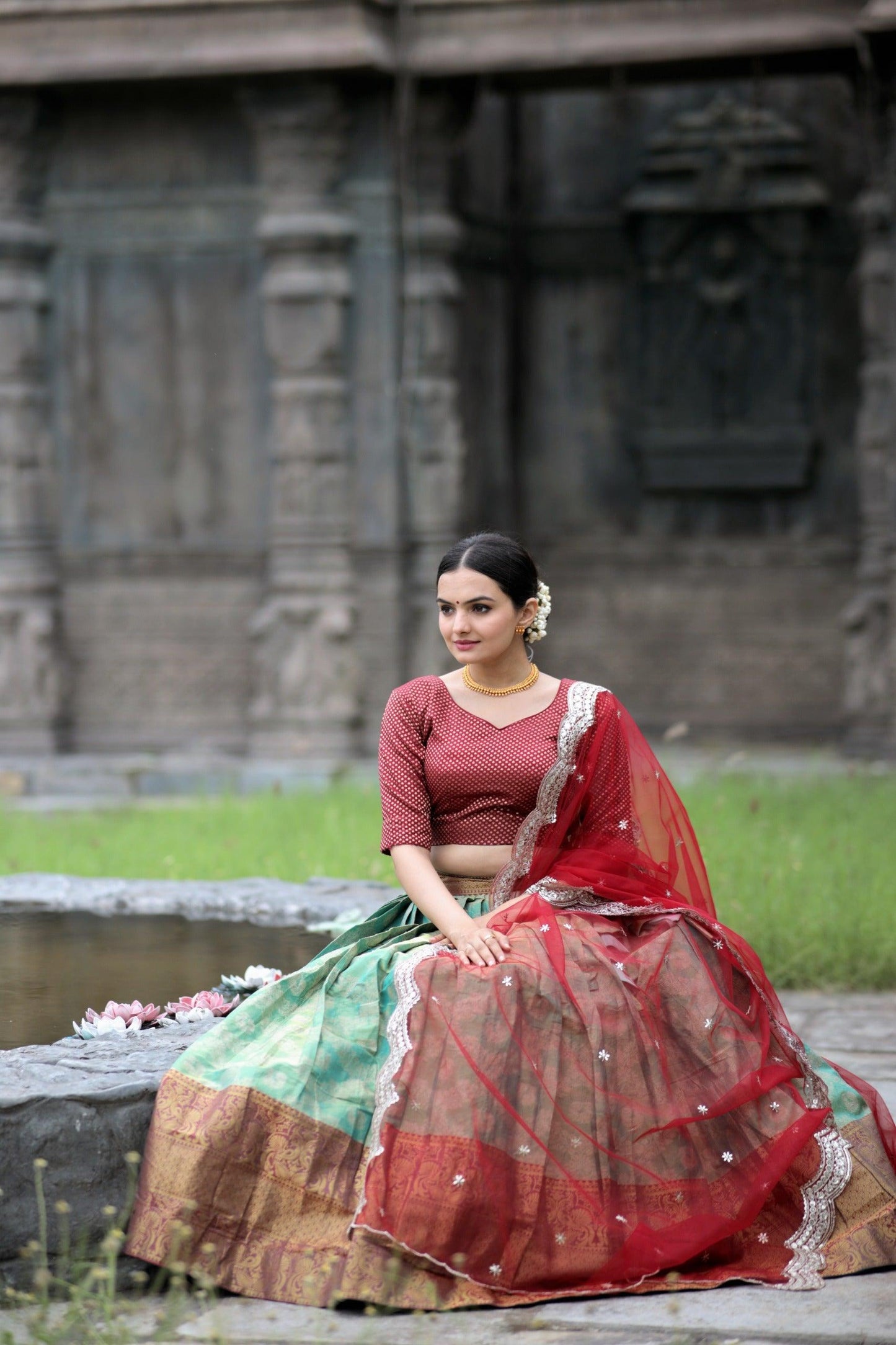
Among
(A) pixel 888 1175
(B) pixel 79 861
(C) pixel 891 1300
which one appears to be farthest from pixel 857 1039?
(B) pixel 79 861

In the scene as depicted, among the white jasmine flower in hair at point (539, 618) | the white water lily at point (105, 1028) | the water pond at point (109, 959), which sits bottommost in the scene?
the water pond at point (109, 959)

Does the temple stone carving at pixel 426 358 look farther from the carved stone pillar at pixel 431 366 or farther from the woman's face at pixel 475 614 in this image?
the woman's face at pixel 475 614

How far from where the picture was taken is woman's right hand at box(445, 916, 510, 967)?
3.50m

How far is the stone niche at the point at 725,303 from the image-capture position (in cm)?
1044

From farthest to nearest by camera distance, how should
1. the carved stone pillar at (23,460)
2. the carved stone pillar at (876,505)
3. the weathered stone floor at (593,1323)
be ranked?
the carved stone pillar at (23,460)
the carved stone pillar at (876,505)
the weathered stone floor at (593,1323)

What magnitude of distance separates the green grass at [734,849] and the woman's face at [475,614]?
239cm

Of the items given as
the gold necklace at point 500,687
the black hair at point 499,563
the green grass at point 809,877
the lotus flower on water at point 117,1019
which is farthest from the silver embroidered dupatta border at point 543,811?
the green grass at point 809,877

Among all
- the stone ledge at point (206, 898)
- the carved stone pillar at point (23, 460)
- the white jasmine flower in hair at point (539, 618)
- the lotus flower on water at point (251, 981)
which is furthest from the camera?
the carved stone pillar at point (23, 460)

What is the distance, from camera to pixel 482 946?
3.52m

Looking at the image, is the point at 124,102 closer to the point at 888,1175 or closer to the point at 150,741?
the point at 150,741

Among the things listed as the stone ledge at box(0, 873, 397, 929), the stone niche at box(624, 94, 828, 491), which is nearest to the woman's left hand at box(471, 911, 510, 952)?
the stone ledge at box(0, 873, 397, 929)

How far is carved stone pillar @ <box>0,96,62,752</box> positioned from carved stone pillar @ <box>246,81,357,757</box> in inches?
47.0

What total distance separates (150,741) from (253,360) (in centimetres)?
212

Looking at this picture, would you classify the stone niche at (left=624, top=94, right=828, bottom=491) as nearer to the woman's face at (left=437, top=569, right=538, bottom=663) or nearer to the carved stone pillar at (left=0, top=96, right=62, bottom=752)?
the carved stone pillar at (left=0, top=96, right=62, bottom=752)
